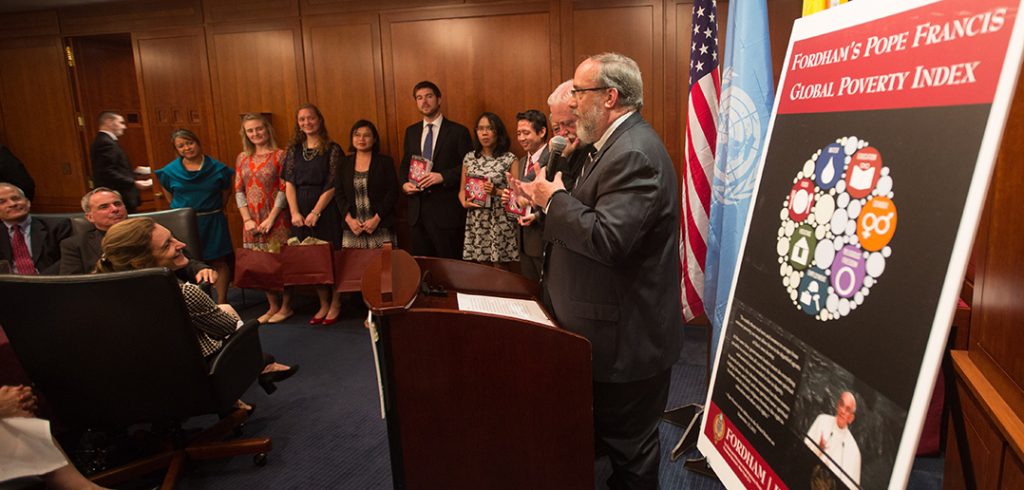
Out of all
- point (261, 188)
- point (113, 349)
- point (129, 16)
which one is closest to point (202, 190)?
point (261, 188)

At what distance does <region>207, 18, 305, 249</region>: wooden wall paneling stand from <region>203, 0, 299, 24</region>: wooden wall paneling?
0.17 ft

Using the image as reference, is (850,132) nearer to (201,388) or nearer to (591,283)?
(591,283)

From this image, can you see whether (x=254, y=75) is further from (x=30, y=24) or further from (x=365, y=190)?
(x=30, y=24)

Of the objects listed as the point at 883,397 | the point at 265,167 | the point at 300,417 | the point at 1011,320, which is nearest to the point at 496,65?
the point at 265,167

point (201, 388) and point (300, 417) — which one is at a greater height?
point (201, 388)

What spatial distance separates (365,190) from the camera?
4.25m

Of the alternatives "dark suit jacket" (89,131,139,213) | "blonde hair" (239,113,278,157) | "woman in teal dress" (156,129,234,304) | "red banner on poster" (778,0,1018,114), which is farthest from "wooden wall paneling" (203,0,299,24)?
"red banner on poster" (778,0,1018,114)

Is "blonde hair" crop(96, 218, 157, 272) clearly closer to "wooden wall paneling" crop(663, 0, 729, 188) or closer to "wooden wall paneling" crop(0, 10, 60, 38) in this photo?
"wooden wall paneling" crop(663, 0, 729, 188)

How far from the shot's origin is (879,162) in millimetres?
886

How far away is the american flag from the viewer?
2.46m

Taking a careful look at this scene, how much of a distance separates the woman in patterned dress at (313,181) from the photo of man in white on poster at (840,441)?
3.79 meters

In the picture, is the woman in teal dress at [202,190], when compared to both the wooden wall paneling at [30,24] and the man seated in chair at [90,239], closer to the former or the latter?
the man seated in chair at [90,239]

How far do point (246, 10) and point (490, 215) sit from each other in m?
2.65

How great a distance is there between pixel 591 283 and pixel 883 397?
0.93 m
